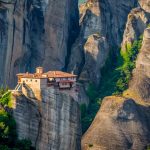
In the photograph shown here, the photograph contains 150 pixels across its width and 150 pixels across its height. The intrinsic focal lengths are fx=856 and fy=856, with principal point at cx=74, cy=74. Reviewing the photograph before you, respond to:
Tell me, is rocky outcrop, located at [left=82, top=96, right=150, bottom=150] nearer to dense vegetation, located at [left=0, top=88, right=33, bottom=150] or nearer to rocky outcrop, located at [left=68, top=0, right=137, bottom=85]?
rocky outcrop, located at [left=68, top=0, right=137, bottom=85]

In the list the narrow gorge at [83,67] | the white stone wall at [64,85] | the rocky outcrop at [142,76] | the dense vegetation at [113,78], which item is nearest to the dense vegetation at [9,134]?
the narrow gorge at [83,67]

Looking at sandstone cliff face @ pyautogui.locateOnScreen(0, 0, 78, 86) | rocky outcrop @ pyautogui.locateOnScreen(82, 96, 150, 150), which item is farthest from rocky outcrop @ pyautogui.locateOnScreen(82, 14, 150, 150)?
sandstone cliff face @ pyautogui.locateOnScreen(0, 0, 78, 86)

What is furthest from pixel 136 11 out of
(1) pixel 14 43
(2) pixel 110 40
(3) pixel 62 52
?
(1) pixel 14 43

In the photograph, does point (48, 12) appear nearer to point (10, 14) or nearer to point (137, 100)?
point (10, 14)

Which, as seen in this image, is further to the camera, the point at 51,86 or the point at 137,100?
the point at 137,100

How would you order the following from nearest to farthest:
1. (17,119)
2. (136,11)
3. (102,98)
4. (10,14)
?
(17,119)
(10,14)
(102,98)
(136,11)

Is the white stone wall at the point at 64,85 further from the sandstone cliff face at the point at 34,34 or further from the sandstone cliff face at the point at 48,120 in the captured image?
the sandstone cliff face at the point at 34,34

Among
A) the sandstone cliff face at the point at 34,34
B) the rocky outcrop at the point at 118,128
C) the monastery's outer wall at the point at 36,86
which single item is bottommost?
the rocky outcrop at the point at 118,128
